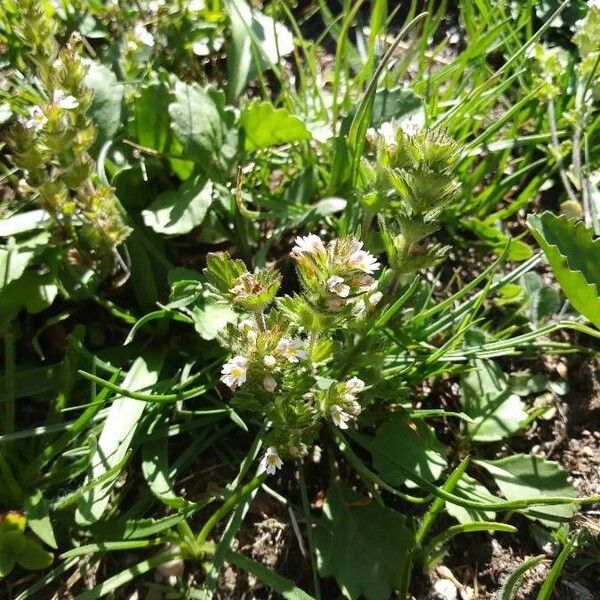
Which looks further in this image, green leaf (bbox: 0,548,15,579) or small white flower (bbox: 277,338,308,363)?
green leaf (bbox: 0,548,15,579)

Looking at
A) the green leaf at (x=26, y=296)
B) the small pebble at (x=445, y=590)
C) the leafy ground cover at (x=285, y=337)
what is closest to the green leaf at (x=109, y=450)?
the leafy ground cover at (x=285, y=337)

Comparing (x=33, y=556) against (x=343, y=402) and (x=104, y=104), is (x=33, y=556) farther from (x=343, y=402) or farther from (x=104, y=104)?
(x=104, y=104)

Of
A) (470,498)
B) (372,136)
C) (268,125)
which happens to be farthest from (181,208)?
(470,498)

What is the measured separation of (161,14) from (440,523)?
6.53 ft

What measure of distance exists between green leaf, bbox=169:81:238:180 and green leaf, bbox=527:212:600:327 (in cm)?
98

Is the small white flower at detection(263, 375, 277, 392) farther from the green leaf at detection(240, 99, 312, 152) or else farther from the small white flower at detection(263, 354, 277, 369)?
the green leaf at detection(240, 99, 312, 152)

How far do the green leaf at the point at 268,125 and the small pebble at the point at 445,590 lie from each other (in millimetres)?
1377

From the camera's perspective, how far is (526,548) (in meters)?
1.94

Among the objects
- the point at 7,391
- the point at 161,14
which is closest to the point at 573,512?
the point at 7,391

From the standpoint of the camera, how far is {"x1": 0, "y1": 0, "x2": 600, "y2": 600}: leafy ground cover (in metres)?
1.66

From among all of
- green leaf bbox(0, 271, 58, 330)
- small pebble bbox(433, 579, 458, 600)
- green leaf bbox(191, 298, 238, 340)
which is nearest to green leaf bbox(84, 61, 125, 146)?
green leaf bbox(0, 271, 58, 330)

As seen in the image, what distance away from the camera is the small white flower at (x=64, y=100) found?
5.79 ft

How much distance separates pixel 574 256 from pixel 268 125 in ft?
3.25

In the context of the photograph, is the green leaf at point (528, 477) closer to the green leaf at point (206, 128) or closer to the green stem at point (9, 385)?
the green leaf at point (206, 128)
